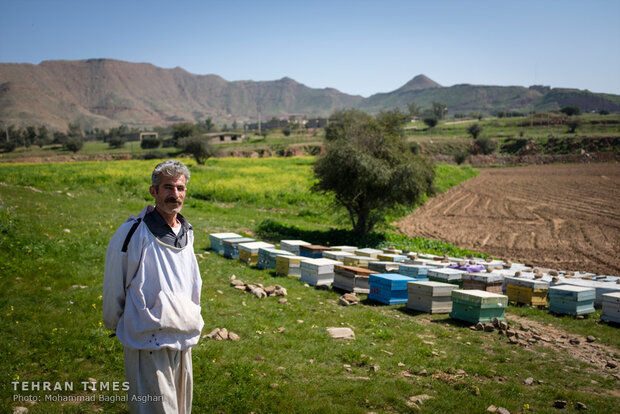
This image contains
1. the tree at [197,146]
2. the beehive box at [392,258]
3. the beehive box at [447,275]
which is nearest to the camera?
the beehive box at [447,275]

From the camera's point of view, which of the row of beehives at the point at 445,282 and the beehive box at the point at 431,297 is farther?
the beehive box at the point at 431,297

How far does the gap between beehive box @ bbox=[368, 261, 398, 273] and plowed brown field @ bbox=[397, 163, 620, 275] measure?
28.8 feet

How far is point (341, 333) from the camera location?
8.94 m

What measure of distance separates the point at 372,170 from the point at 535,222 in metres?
14.2

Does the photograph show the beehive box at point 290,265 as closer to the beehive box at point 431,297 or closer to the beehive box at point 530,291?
the beehive box at point 431,297

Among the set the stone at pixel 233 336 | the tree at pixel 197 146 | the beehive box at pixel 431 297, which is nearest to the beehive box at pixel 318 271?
the beehive box at pixel 431 297

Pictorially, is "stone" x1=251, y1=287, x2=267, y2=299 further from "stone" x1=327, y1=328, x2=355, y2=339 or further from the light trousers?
the light trousers

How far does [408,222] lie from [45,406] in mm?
25643

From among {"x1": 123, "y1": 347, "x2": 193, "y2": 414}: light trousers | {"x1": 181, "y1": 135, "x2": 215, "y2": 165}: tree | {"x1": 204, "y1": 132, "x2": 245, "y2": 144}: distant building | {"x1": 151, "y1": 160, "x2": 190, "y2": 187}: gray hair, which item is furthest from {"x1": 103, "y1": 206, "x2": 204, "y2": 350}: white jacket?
{"x1": 204, "y1": 132, "x2": 245, "y2": 144}: distant building

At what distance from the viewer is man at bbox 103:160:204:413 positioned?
157 inches

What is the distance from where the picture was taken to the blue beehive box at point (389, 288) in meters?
11.5

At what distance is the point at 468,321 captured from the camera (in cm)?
1034

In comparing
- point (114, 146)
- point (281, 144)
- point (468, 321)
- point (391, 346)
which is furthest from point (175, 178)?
point (114, 146)

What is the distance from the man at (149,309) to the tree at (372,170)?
655 inches
